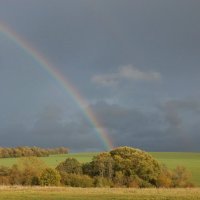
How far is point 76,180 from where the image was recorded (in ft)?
259

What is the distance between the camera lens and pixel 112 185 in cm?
7900

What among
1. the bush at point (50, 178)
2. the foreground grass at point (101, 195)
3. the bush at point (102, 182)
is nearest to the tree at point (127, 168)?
the bush at point (102, 182)

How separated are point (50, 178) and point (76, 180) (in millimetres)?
5183

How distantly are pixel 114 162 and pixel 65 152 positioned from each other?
102755 millimetres

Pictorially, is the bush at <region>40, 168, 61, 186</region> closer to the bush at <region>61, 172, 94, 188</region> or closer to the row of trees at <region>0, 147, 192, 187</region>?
the row of trees at <region>0, 147, 192, 187</region>

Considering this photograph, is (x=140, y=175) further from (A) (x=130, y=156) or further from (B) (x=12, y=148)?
(B) (x=12, y=148)

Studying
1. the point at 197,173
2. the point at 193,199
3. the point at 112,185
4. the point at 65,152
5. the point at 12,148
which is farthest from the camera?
the point at 65,152

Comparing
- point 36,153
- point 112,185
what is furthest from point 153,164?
point 36,153

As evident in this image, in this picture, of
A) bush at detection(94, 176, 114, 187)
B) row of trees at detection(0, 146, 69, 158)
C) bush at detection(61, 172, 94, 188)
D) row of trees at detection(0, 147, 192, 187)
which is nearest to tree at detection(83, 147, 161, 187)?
row of trees at detection(0, 147, 192, 187)

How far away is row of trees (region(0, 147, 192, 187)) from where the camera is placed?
7900 cm

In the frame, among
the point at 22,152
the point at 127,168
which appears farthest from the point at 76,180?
the point at 22,152

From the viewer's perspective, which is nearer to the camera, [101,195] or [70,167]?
[101,195]

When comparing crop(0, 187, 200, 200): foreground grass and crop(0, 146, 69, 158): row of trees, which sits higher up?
crop(0, 146, 69, 158): row of trees

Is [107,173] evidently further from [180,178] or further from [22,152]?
[22,152]
